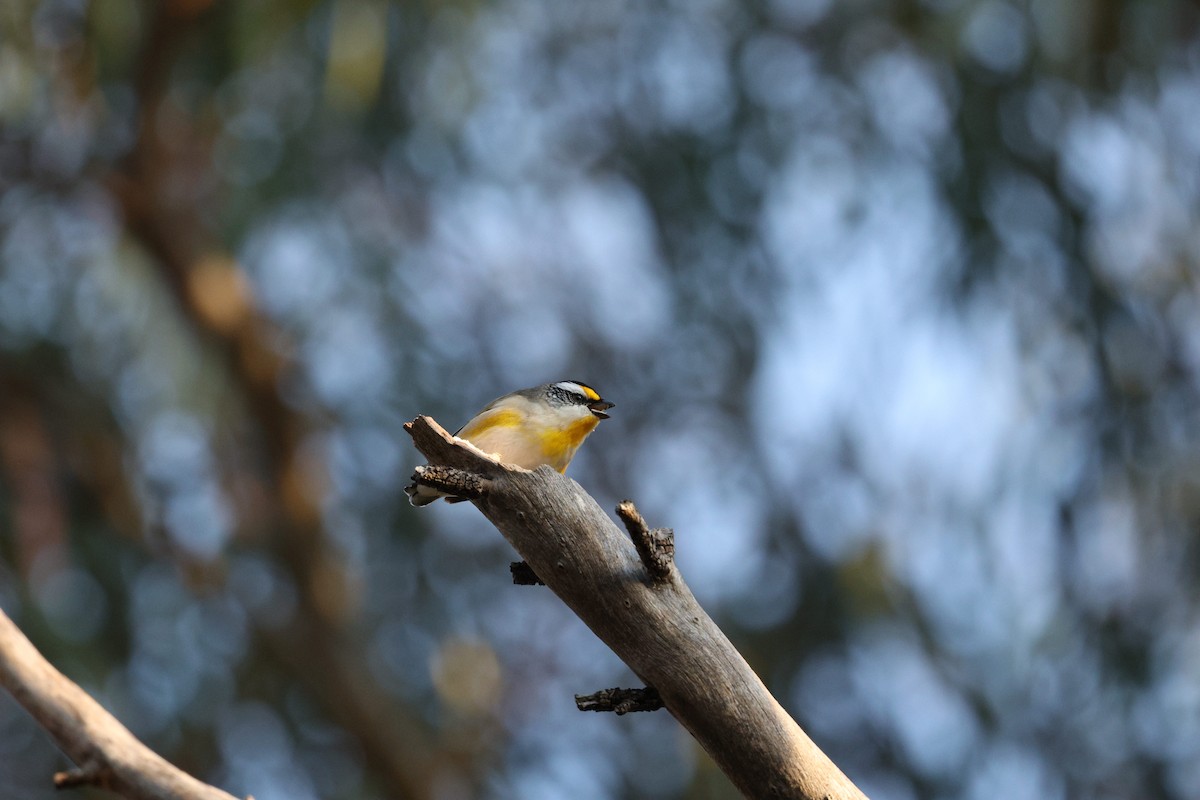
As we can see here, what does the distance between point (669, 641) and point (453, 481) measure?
379 mm

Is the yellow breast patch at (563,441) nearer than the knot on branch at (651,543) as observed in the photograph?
No

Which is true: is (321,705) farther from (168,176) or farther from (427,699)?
(168,176)

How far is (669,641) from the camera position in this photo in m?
1.79

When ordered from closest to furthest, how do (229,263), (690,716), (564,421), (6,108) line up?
(690,716) < (564,421) < (6,108) < (229,263)

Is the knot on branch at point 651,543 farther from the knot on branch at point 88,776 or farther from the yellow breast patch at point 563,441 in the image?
the yellow breast patch at point 563,441

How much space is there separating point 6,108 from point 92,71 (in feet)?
1.18

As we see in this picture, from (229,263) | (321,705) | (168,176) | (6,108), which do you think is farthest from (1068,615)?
(6,108)

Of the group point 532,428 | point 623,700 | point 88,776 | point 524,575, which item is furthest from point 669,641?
point 532,428

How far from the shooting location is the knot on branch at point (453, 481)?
1.87 metres

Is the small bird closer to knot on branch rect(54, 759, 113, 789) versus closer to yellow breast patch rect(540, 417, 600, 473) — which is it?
yellow breast patch rect(540, 417, 600, 473)

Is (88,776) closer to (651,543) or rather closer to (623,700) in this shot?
(623,700)

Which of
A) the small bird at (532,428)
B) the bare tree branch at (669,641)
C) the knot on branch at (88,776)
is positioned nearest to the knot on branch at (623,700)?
the bare tree branch at (669,641)

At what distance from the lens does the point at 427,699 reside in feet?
21.2

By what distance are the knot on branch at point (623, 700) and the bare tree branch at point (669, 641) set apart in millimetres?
17
